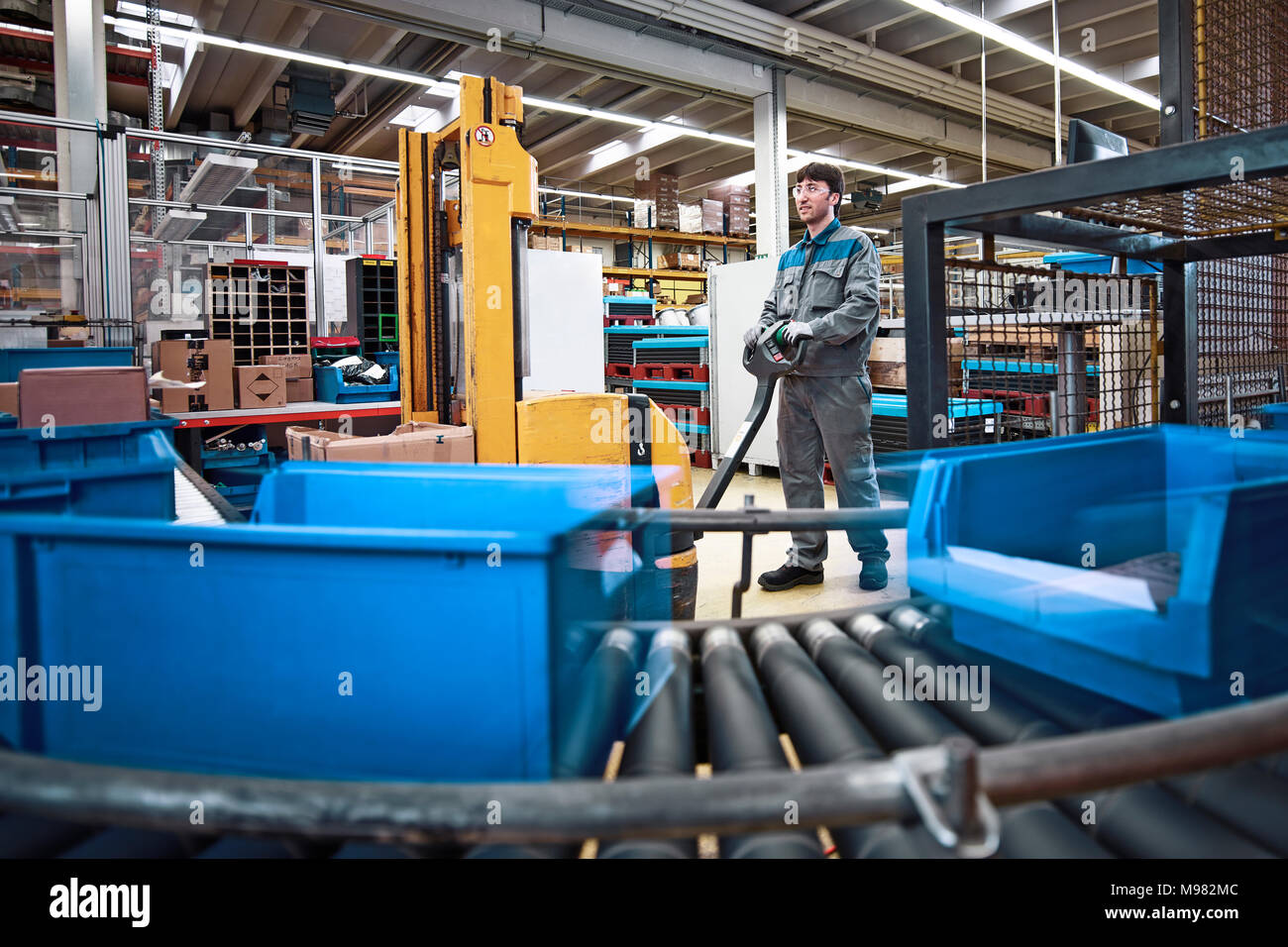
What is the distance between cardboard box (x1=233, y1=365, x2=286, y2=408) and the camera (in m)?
4.96

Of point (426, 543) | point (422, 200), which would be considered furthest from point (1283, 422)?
point (422, 200)

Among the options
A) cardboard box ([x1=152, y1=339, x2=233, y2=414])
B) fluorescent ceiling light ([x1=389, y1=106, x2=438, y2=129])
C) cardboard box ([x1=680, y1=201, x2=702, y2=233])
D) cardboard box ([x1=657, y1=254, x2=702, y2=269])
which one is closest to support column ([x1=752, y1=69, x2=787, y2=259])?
cardboard box ([x1=680, y1=201, x2=702, y2=233])

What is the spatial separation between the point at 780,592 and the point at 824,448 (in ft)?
2.40

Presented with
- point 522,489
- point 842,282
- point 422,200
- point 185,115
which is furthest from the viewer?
point 185,115

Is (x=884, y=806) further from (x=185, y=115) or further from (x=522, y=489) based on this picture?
(x=185, y=115)

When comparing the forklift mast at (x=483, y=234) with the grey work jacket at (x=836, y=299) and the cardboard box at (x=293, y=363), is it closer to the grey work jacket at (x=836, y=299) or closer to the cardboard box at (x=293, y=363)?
the grey work jacket at (x=836, y=299)

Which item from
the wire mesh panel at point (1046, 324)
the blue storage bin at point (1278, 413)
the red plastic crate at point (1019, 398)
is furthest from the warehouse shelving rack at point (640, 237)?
the blue storage bin at point (1278, 413)

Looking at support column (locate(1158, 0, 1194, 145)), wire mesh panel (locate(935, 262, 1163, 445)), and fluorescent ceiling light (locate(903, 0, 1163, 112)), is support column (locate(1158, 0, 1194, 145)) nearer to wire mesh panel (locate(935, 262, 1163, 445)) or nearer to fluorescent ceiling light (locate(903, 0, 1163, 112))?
wire mesh panel (locate(935, 262, 1163, 445))

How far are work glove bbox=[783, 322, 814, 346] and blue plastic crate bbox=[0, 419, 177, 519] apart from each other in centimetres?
241

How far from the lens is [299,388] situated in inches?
222

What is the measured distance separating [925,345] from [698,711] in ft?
2.49

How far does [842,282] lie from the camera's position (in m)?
3.71

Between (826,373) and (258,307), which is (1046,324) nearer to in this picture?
(826,373)
